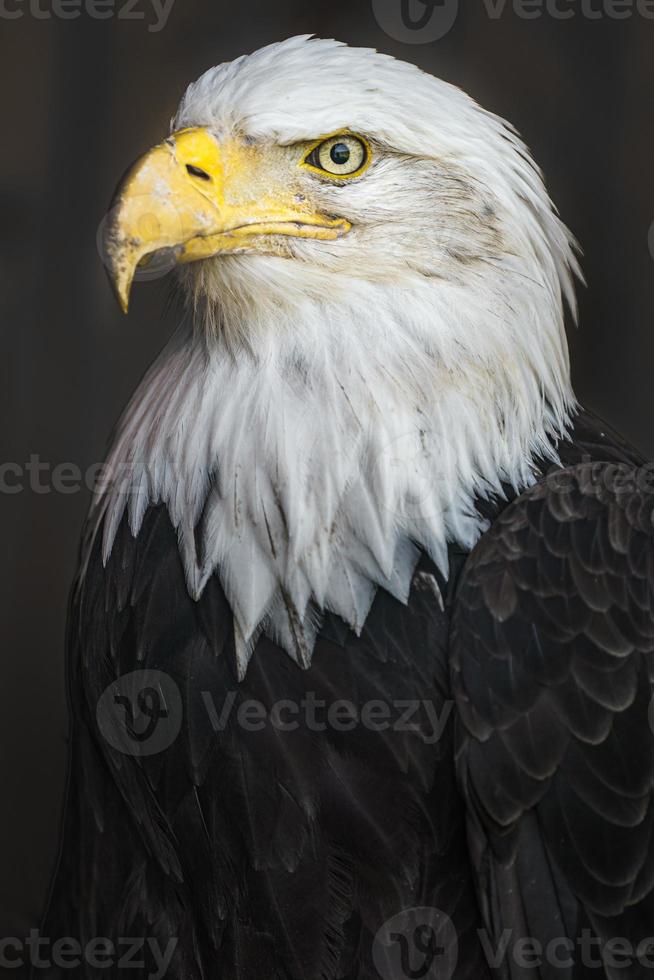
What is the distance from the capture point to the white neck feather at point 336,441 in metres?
1.59

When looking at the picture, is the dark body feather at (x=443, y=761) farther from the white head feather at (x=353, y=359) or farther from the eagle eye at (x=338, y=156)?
the eagle eye at (x=338, y=156)

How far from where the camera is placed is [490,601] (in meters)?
1.55

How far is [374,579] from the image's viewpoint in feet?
5.22

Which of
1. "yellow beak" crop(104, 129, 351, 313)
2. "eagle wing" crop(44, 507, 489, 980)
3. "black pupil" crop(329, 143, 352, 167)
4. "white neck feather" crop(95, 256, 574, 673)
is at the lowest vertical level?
"eagle wing" crop(44, 507, 489, 980)

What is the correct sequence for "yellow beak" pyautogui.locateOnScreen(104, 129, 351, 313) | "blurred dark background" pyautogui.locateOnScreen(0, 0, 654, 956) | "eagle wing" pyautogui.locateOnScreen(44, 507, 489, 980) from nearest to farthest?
"yellow beak" pyautogui.locateOnScreen(104, 129, 351, 313), "eagle wing" pyautogui.locateOnScreen(44, 507, 489, 980), "blurred dark background" pyautogui.locateOnScreen(0, 0, 654, 956)

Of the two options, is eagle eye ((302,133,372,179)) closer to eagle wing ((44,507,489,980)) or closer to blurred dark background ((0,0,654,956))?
eagle wing ((44,507,489,980))

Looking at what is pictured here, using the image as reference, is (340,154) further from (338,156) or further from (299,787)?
(299,787)

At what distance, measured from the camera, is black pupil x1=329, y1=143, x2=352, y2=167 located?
1.57m

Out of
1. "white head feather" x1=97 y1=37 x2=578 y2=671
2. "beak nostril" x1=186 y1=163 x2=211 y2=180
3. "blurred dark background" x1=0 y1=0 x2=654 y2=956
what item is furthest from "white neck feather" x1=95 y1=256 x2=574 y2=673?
"blurred dark background" x1=0 y1=0 x2=654 y2=956

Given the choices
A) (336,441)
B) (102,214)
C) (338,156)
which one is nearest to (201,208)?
(338,156)

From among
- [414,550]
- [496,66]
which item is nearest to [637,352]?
[496,66]

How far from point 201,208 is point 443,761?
0.86 metres

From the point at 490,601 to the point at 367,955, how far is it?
0.54 meters

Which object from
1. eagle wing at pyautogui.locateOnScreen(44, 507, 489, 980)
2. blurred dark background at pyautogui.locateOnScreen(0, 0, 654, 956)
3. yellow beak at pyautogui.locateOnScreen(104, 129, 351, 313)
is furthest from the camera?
blurred dark background at pyautogui.locateOnScreen(0, 0, 654, 956)
